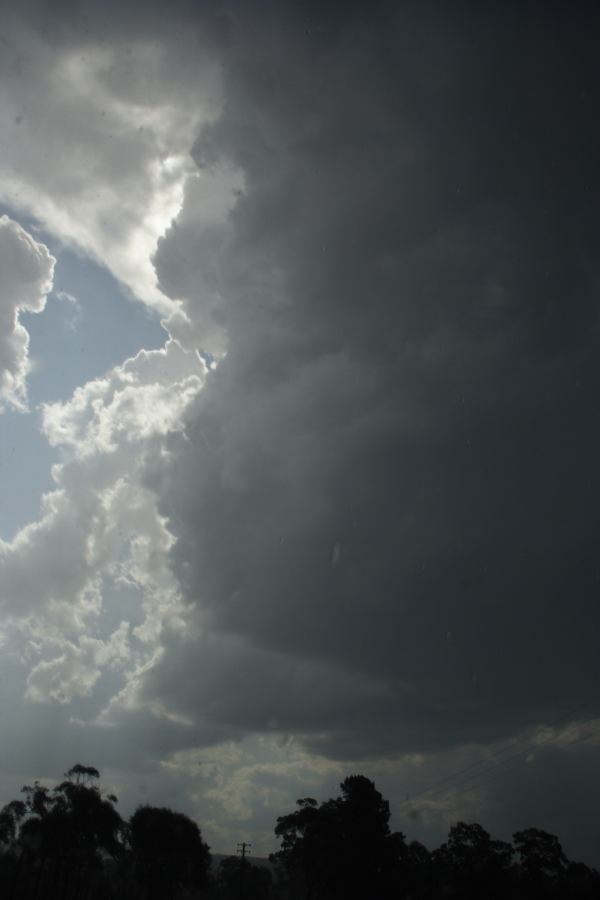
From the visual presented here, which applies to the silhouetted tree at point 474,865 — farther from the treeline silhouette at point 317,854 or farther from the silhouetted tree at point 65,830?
the silhouetted tree at point 65,830

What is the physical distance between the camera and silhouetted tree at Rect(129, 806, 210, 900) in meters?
68.7

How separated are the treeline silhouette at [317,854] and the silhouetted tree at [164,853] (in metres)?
0.10

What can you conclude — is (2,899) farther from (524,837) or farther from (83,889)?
(524,837)

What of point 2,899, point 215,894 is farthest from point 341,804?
point 215,894

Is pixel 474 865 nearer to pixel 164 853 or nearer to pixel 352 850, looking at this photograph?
pixel 352 850

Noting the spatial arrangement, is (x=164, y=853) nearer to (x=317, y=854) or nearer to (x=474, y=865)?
(x=317, y=854)

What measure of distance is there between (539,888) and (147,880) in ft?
121

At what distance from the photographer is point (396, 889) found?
60031 millimetres

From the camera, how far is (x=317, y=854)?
65.4m

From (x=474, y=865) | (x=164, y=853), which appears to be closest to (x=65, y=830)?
(x=164, y=853)

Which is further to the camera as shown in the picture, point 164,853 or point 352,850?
point 164,853

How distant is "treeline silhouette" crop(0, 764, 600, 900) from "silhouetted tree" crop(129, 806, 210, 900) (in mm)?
96

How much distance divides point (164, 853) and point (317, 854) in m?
15.9

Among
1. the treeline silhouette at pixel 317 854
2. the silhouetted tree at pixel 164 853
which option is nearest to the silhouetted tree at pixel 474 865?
the treeline silhouette at pixel 317 854
